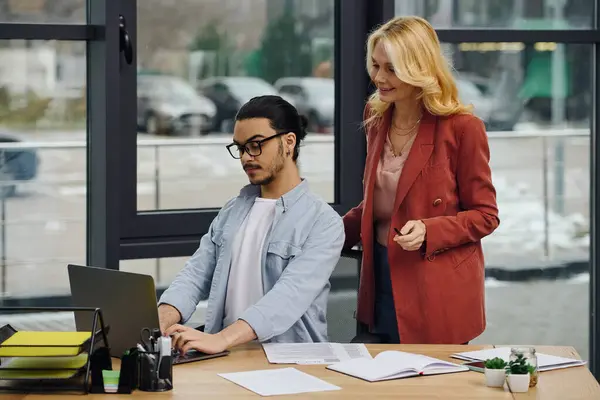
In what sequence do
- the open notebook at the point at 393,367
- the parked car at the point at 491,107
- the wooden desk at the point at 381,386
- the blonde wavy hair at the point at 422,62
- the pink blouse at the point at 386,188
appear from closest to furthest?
1. the wooden desk at the point at 381,386
2. the open notebook at the point at 393,367
3. the blonde wavy hair at the point at 422,62
4. the pink blouse at the point at 386,188
5. the parked car at the point at 491,107

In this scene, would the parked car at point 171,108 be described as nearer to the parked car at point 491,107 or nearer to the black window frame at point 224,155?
the black window frame at point 224,155

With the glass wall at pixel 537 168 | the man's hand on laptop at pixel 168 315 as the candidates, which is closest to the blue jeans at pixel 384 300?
the man's hand on laptop at pixel 168 315

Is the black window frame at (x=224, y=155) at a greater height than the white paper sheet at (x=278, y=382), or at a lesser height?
greater

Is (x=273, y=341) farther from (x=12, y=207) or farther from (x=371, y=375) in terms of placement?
(x=12, y=207)

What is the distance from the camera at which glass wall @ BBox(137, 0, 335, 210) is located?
385cm

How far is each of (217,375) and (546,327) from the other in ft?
8.07

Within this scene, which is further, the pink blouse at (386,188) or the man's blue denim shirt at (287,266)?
the pink blouse at (386,188)

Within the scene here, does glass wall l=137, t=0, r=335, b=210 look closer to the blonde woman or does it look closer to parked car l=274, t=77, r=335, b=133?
parked car l=274, t=77, r=335, b=133

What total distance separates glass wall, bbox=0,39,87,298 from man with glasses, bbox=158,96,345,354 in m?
0.93

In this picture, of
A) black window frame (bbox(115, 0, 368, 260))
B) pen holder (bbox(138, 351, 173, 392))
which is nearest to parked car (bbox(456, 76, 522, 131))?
black window frame (bbox(115, 0, 368, 260))

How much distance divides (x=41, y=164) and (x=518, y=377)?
211 cm

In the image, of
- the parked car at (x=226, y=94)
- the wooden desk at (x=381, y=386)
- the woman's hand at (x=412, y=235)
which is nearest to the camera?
the wooden desk at (x=381, y=386)

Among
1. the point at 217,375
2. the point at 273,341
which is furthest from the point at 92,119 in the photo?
the point at 217,375

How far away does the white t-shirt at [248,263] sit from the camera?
295 centimetres
